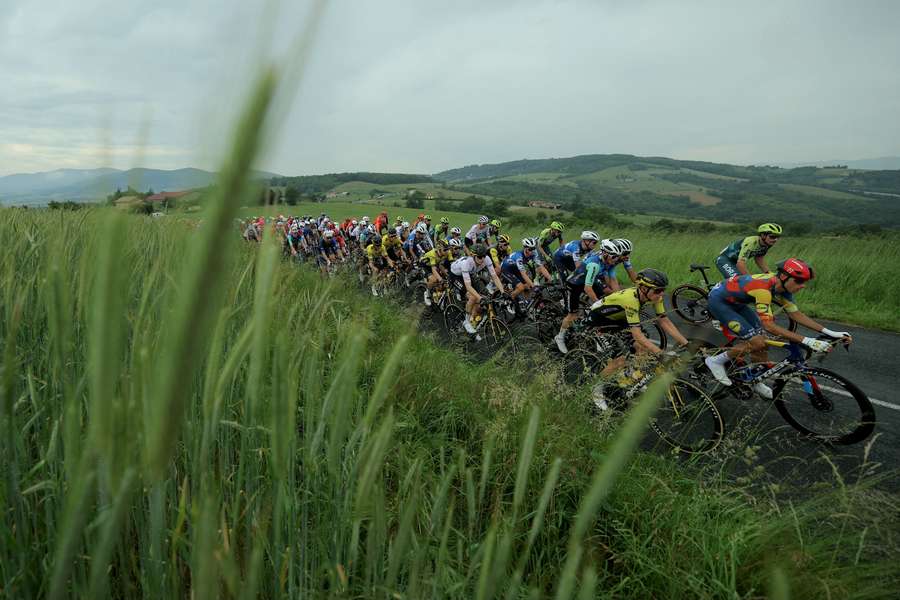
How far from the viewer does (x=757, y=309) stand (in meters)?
5.53

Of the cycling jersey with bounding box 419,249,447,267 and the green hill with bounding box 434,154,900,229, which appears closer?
the cycling jersey with bounding box 419,249,447,267

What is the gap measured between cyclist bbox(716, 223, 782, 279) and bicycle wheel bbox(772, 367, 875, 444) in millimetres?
3923

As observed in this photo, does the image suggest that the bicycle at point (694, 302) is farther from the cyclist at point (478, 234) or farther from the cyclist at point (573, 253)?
the cyclist at point (478, 234)

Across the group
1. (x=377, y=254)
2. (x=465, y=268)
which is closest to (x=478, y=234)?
(x=377, y=254)

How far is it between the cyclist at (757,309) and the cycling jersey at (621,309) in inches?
34.7

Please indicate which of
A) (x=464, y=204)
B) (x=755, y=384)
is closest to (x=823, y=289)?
(x=755, y=384)

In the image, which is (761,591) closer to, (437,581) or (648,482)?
(648,482)

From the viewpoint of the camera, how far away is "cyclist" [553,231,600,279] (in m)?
9.49

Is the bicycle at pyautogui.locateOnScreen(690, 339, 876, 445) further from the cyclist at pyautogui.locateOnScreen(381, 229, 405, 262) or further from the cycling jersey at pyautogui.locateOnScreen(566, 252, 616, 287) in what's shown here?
the cyclist at pyautogui.locateOnScreen(381, 229, 405, 262)

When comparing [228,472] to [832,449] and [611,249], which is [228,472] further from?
[611,249]

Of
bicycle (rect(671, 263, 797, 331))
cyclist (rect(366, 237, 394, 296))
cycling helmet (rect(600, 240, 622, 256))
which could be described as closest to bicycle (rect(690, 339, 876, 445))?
cycling helmet (rect(600, 240, 622, 256))

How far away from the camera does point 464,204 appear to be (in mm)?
53688

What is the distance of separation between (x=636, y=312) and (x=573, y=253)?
4.39 metres

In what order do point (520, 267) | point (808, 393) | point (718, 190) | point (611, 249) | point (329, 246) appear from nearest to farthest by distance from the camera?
point (808, 393) → point (611, 249) → point (520, 267) → point (329, 246) → point (718, 190)
